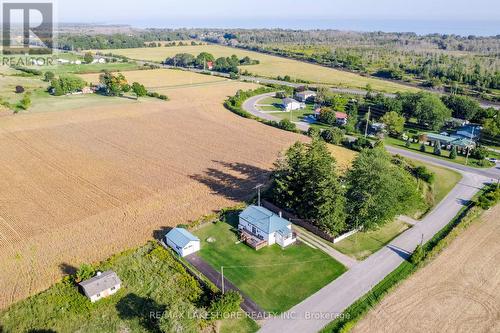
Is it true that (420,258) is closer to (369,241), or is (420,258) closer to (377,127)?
(369,241)

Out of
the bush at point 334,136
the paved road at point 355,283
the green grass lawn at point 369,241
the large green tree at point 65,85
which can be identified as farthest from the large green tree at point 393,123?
the large green tree at point 65,85

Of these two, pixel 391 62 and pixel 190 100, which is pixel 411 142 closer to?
pixel 190 100

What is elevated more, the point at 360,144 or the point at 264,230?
the point at 360,144

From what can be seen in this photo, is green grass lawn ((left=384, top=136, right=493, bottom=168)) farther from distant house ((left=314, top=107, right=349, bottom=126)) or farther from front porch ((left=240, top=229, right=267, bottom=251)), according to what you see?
front porch ((left=240, top=229, right=267, bottom=251))

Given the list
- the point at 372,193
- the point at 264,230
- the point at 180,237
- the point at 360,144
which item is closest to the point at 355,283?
the point at 372,193

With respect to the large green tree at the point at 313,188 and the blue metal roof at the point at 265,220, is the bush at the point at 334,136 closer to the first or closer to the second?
the large green tree at the point at 313,188
